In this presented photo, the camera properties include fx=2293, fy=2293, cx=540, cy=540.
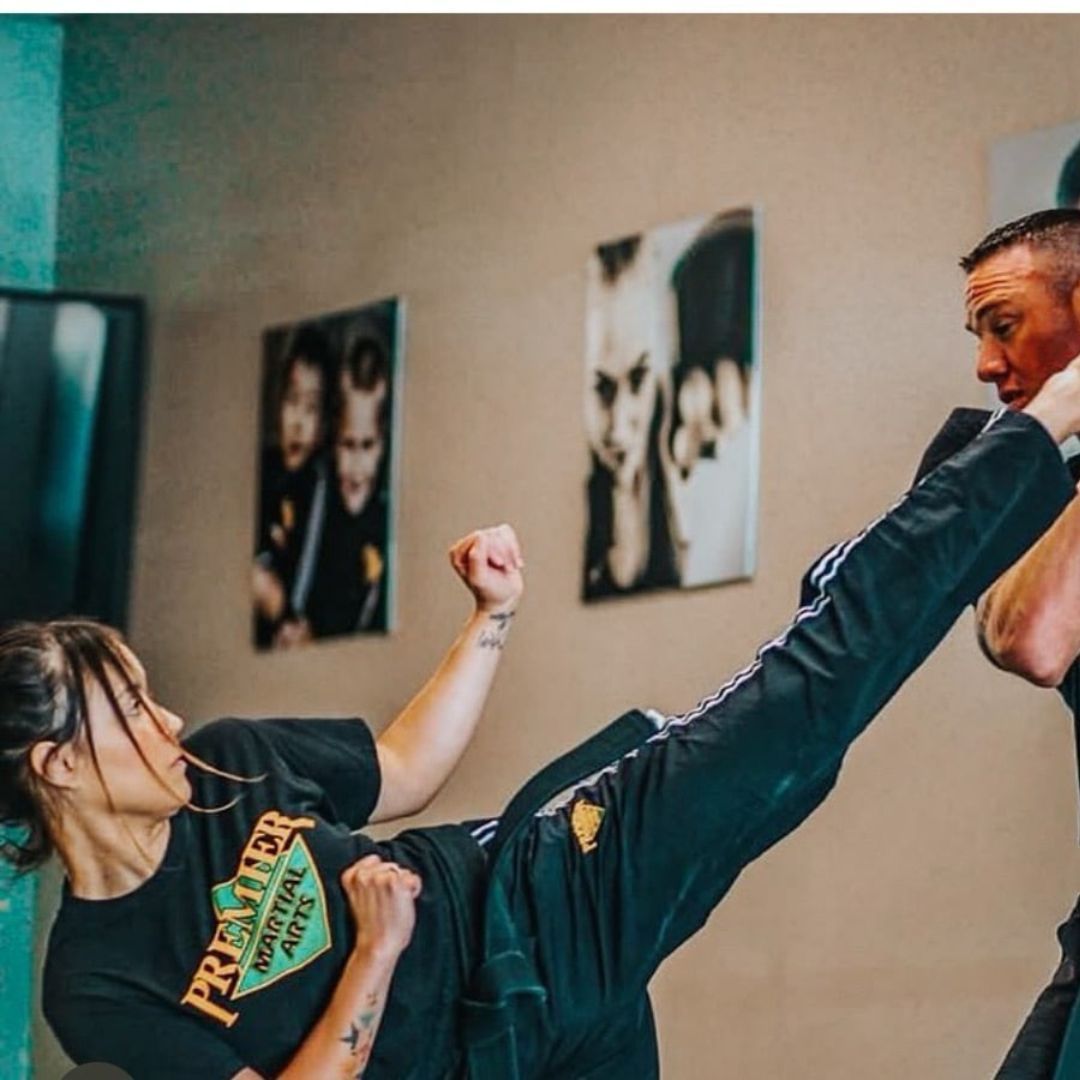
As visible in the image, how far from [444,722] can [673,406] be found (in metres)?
0.99

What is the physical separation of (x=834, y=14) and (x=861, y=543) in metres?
1.32

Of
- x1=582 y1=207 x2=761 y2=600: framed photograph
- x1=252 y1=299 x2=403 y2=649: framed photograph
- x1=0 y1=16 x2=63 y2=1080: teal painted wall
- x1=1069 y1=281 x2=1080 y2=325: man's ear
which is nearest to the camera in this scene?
x1=1069 y1=281 x2=1080 y2=325: man's ear

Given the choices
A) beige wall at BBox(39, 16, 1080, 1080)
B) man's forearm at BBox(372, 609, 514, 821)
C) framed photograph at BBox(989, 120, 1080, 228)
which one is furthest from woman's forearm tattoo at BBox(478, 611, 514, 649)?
framed photograph at BBox(989, 120, 1080, 228)

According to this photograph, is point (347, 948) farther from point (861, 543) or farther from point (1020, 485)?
point (1020, 485)

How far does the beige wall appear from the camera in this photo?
2.95 meters

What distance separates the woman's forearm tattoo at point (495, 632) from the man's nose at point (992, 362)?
561mm

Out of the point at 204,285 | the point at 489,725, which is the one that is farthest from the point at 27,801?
the point at 204,285

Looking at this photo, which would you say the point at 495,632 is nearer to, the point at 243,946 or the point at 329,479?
the point at 243,946

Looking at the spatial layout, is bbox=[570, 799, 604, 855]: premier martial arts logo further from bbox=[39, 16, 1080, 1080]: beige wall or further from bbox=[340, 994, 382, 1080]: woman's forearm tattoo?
bbox=[39, 16, 1080, 1080]: beige wall

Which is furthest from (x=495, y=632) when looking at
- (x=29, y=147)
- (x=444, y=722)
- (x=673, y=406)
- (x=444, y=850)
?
(x=29, y=147)

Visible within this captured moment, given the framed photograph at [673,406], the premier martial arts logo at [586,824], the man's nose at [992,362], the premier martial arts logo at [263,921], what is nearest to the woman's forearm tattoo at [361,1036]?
the premier martial arts logo at [263,921]

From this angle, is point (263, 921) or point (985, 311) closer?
point (263, 921)

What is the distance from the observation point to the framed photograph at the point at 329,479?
3.68 m

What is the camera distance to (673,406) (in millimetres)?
3293
